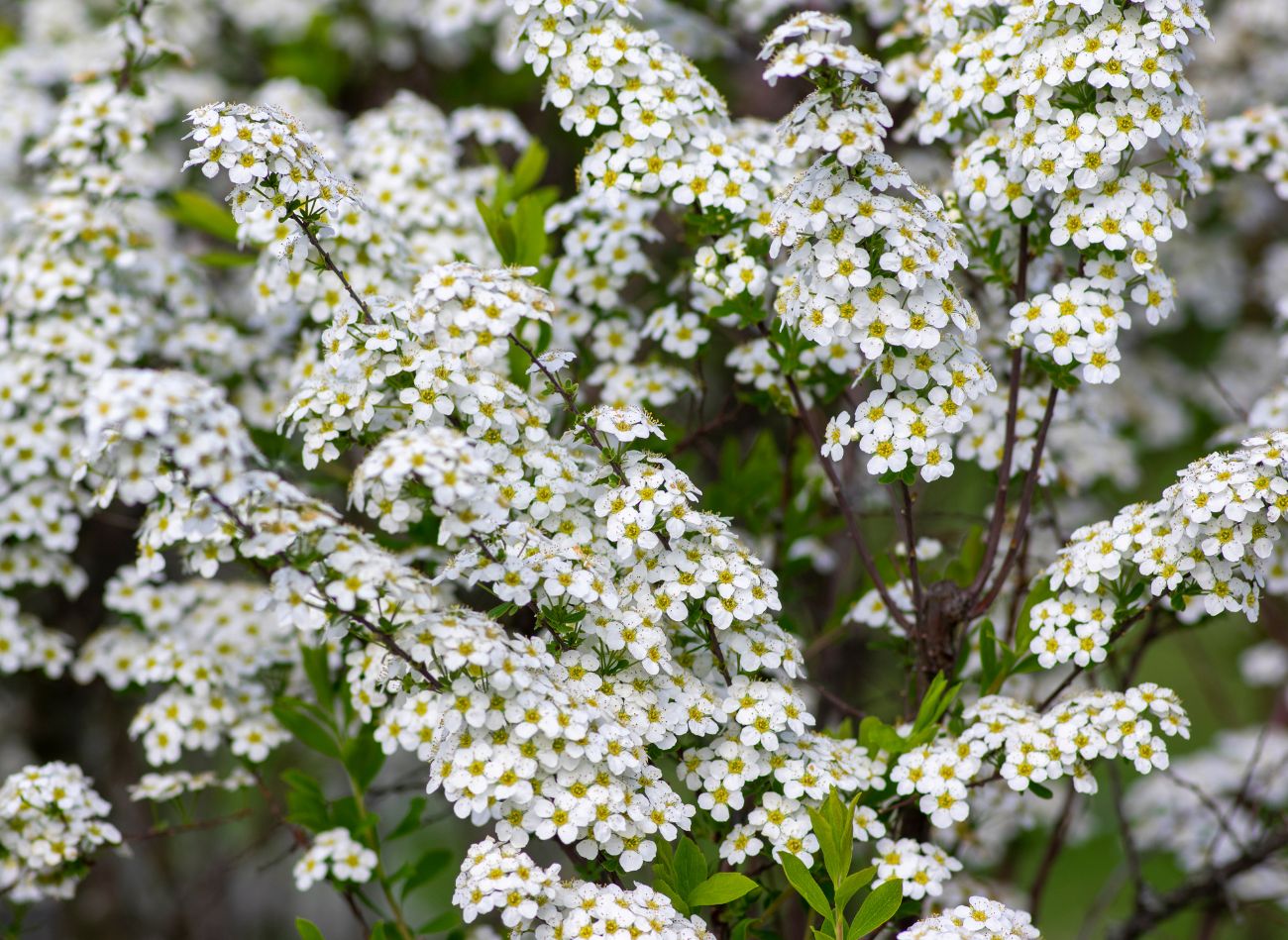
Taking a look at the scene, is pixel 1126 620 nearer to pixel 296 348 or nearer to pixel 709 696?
pixel 709 696

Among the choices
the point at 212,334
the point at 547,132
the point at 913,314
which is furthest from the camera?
the point at 547,132

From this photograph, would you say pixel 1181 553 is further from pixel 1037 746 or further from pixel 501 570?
pixel 501 570

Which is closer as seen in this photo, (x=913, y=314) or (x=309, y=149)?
(x=913, y=314)

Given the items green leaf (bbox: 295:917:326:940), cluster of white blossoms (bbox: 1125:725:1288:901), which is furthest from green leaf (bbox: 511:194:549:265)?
cluster of white blossoms (bbox: 1125:725:1288:901)

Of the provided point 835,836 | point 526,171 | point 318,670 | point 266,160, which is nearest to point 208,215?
point 526,171

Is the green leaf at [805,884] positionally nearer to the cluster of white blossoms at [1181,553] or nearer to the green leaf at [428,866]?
the cluster of white blossoms at [1181,553]

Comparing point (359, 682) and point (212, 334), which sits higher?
point (212, 334)

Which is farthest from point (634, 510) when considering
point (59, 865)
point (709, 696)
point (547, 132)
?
point (547, 132)
